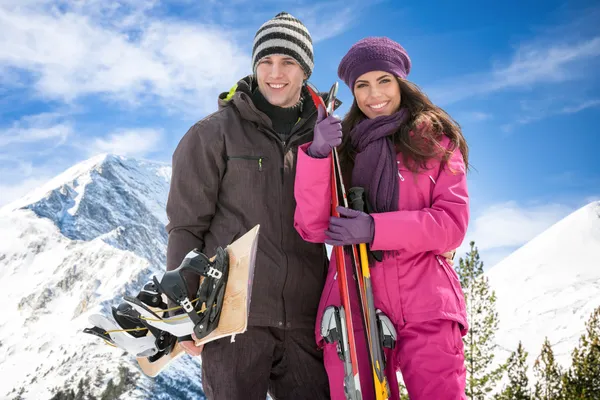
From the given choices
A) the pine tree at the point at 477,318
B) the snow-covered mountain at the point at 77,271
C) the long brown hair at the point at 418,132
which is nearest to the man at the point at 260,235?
the long brown hair at the point at 418,132

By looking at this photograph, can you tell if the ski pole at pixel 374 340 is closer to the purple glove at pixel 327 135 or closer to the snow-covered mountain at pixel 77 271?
the purple glove at pixel 327 135

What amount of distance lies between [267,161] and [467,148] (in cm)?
126

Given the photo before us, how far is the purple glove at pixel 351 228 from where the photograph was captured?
296 cm

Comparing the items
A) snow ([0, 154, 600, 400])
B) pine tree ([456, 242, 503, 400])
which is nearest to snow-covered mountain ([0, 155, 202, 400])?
snow ([0, 154, 600, 400])

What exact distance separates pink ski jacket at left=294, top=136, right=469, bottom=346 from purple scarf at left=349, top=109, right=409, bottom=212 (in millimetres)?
70

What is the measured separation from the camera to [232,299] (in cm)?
301

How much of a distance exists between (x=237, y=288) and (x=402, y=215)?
995 mm

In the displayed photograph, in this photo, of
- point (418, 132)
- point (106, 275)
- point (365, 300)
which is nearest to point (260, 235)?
point (365, 300)

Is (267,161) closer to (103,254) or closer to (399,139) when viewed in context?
(399,139)

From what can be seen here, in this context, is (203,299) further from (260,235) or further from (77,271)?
(77,271)

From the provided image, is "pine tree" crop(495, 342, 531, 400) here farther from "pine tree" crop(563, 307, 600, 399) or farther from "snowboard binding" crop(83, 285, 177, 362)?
Result: "snowboard binding" crop(83, 285, 177, 362)

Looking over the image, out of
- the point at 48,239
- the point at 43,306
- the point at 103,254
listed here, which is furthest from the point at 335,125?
the point at 48,239

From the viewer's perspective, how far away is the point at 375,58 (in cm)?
338

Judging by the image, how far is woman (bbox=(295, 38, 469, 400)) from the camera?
2.91 metres
